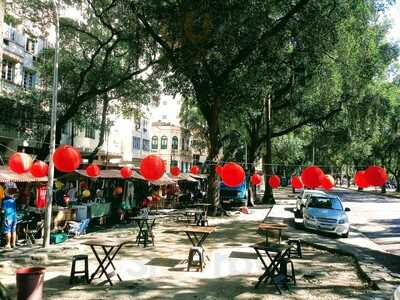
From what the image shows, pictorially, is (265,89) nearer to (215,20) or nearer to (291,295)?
(215,20)

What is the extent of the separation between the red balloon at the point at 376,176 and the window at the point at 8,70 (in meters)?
26.6

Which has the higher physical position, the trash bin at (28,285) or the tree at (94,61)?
the tree at (94,61)

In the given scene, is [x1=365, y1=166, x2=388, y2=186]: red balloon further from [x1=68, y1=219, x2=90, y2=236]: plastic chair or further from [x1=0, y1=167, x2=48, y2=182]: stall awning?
[x1=0, y1=167, x2=48, y2=182]: stall awning

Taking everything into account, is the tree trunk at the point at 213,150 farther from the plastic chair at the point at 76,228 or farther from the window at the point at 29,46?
the window at the point at 29,46

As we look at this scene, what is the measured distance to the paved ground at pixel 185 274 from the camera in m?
9.79

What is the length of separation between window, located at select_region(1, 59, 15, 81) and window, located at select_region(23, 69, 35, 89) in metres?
1.94

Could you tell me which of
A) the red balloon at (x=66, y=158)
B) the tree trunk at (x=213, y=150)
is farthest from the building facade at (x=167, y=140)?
the red balloon at (x=66, y=158)

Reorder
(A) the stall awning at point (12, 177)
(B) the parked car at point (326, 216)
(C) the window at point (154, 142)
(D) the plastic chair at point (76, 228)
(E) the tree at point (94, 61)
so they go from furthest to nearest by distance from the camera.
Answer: (C) the window at point (154, 142) < (E) the tree at point (94, 61) < (B) the parked car at point (326, 216) < (D) the plastic chair at point (76, 228) < (A) the stall awning at point (12, 177)

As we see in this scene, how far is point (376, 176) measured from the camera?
1111 cm

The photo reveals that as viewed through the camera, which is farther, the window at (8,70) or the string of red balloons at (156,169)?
the window at (8,70)

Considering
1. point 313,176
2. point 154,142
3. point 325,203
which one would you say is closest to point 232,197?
point 325,203

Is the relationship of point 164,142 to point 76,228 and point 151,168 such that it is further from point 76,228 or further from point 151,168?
point 151,168

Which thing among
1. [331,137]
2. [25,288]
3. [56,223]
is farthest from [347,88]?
[25,288]

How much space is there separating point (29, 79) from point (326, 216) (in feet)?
84.6
